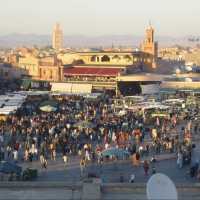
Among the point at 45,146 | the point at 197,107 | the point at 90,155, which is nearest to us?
the point at 90,155

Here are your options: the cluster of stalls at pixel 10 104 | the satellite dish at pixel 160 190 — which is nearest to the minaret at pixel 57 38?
the cluster of stalls at pixel 10 104

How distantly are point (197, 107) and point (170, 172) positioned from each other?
1649cm

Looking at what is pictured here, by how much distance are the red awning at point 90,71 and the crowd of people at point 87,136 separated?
13.9m

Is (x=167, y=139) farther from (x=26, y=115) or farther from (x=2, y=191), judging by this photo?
(x=2, y=191)

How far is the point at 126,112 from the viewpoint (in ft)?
104

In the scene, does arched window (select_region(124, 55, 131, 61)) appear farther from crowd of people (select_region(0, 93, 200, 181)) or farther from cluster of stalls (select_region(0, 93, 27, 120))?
crowd of people (select_region(0, 93, 200, 181))

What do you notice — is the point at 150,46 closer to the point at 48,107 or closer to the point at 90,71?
the point at 90,71

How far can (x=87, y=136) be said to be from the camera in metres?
24.7

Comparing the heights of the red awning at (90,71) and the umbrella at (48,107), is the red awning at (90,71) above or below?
above

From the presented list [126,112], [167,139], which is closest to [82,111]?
[126,112]

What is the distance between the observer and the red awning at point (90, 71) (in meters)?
47.1

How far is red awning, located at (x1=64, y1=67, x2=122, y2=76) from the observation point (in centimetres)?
4706

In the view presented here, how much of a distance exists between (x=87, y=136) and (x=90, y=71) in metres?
24.0

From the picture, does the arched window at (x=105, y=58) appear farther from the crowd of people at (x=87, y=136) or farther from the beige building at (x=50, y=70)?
the crowd of people at (x=87, y=136)
